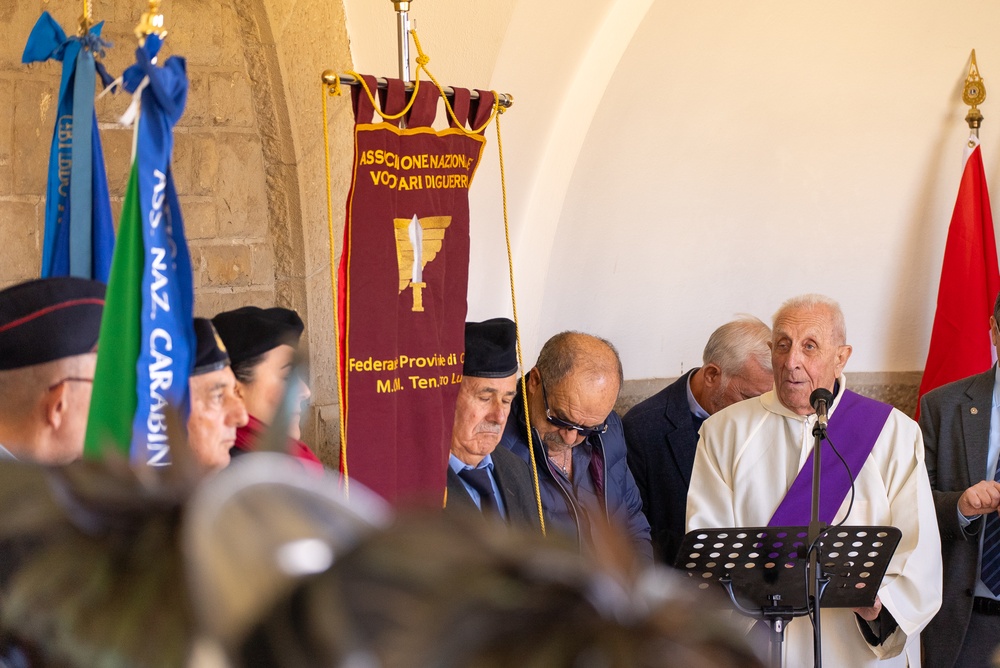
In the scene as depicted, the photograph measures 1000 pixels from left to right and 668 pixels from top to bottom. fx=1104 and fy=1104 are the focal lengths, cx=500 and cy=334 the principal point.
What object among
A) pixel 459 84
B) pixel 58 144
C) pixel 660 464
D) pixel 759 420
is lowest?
pixel 660 464

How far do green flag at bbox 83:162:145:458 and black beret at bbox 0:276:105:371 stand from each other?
4 cm

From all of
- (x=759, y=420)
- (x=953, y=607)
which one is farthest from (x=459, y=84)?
(x=953, y=607)

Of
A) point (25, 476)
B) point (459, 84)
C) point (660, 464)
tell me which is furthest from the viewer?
point (660, 464)

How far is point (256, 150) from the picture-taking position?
15.2 ft

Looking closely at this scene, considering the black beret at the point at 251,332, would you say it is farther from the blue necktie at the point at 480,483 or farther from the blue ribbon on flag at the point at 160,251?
the blue necktie at the point at 480,483

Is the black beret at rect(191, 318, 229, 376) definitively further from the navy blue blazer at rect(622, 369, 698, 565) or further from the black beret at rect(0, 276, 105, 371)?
the navy blue blazer at rect(622, 369, 698, 565)

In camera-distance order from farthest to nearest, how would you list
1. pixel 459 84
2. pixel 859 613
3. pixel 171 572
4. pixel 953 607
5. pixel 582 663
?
pixel 459 84, pixel 953 607, pixel 859 613, pixel 171 572, pixel 582 663

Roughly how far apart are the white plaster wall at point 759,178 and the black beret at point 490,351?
1.52 meters

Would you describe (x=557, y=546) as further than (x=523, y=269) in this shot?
No

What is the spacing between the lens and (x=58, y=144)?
8.79 ft

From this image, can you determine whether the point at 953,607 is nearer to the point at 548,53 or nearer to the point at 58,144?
the point at 548,53

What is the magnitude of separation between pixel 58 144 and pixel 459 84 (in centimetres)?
239

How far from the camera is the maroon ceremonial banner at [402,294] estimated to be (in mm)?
3250

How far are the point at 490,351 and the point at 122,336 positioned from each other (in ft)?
6.44
